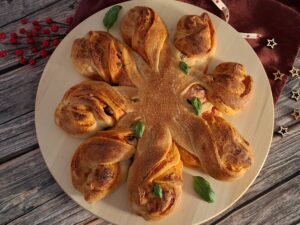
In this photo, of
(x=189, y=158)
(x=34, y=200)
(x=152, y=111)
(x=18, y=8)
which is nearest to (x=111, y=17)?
(x=152, y=111)

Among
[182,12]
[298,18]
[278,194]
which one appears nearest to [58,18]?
[182,12]

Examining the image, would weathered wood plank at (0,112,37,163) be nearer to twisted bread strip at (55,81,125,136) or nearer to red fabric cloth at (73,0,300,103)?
twisted bread strip at (55,81,125,136)

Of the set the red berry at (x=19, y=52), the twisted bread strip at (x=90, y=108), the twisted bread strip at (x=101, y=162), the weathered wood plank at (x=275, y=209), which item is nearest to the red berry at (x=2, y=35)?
the red berry at (x=19, y=52)

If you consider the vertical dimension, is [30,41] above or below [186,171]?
above

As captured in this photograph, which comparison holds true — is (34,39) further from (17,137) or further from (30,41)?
(17,137)

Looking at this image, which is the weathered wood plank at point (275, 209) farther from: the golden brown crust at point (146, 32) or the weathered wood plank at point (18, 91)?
the weathered wood plank at point (18, 91)

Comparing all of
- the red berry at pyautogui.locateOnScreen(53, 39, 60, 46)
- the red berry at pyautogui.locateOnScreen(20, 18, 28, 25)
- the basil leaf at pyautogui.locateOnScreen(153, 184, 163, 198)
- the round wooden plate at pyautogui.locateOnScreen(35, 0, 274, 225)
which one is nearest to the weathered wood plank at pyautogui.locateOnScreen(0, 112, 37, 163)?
the round wooden plate at pyautogui.locateOnScreen(35, 0, 274, 225)

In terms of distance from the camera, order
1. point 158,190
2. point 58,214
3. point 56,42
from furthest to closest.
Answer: point 56,42 → point 58,214 → point 158,190
